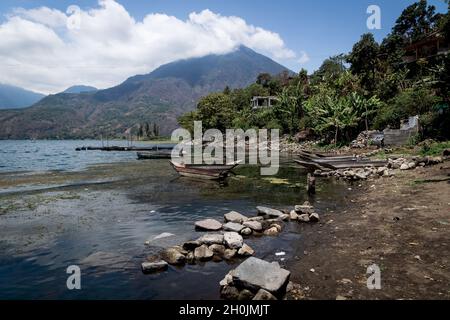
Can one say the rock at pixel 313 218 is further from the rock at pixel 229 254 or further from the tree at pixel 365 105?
the tree at pixel 365 105

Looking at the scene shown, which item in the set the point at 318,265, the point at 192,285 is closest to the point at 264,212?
the point at 318,265

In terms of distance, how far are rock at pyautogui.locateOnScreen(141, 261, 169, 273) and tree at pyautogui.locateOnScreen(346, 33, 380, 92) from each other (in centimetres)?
4759

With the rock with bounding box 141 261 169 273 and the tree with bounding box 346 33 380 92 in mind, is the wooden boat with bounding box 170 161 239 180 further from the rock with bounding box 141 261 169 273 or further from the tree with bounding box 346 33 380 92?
the tree with bounding box 346 33 380 92

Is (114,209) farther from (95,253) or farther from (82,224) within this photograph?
(95,253)

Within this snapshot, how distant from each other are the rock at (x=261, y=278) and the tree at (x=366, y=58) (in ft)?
156

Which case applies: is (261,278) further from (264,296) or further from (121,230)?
(121,230)

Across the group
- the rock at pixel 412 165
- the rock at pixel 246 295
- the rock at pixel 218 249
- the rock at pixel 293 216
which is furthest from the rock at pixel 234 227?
the rock at pixel 412 165

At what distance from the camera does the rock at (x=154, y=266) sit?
8.33 meters

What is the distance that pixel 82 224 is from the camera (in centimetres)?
1356

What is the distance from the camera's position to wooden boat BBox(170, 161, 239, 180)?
26047 mm

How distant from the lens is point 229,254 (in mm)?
9219

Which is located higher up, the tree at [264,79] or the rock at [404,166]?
the tree at [264,79]

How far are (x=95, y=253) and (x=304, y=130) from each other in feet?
177
